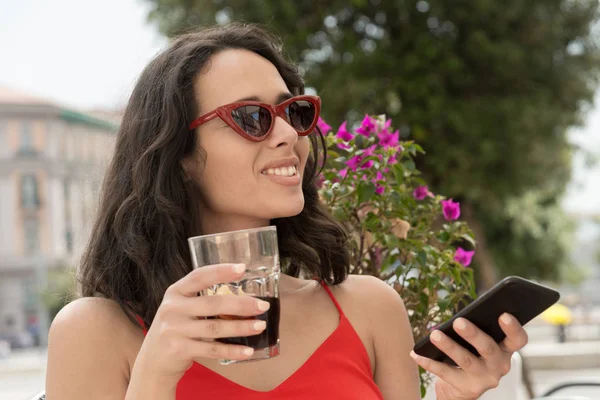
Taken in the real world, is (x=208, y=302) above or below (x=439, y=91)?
below

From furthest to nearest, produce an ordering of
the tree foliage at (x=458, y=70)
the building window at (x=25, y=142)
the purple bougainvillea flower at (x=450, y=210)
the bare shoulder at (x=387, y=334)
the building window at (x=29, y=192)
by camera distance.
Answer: the building window at (x=25, y=142) → the building window at (x=29, y=192) → the tree foliage at (x=458, y=70) → the purple bougainvillea flower at (x=450, y=210) → the bare shoulder at (x=387, y=334)

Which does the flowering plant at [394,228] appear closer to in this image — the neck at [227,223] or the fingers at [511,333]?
the neck at [227,223]

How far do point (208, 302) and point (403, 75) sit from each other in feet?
27.0

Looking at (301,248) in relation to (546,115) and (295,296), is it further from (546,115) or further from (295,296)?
(546,115)

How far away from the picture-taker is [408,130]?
9289 millimetres

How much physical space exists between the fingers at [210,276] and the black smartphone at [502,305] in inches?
15.2

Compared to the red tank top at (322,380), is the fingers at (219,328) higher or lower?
higher

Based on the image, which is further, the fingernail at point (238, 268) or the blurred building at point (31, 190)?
the blurred building at point (31, 190)

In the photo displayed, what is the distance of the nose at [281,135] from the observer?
1611 mm

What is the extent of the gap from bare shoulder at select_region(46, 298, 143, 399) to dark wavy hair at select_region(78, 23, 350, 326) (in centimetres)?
5

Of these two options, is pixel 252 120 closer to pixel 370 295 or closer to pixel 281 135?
pixel 281 135

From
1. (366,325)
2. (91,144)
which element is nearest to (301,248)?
(366,325)

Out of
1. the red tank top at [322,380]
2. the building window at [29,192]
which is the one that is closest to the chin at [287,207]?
the red tank top at [322,380]

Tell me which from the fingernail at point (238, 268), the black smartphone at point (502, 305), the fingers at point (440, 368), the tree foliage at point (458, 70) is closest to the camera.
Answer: the fingernail at point (238, 268)
